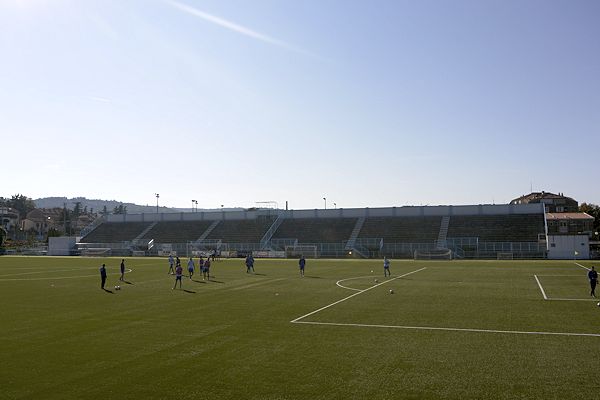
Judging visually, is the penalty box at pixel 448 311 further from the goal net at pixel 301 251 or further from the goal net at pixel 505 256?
the goal net at pixel 301 251

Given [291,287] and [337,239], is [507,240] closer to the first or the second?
[337,239]

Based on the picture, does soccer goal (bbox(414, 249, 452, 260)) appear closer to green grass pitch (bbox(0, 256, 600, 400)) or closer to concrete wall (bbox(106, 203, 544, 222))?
concrete wall (bbox(106, 203, 544, 222))

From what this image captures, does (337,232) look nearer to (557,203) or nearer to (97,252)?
(97,252)

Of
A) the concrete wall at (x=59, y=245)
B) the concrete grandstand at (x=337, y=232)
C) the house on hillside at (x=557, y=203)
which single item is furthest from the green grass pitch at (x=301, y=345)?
the house on hillside at (x=557, y=203)

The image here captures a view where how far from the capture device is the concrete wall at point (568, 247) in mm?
69625

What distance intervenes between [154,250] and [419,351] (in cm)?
8505

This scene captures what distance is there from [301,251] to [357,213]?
857 inches

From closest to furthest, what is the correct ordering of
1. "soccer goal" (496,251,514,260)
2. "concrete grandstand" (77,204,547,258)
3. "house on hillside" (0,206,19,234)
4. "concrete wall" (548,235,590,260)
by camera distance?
"concrete wall" (548,235,590,260)
"soccer goal" (496,251,514,260)
"concrete grandstand" (77,204,547,258)
"house on hillside" (0,206,19,234)

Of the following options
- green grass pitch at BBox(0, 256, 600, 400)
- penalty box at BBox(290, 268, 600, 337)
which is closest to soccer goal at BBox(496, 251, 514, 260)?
penalty box at BBox(290, 268, 600, 337)

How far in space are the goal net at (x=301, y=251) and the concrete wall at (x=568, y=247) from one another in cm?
3572

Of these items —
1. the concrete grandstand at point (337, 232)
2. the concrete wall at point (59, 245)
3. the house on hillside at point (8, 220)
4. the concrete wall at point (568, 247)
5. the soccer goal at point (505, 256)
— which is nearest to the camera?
the concrete wall at point (568, 247)

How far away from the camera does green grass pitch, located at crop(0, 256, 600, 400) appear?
11.8 metres

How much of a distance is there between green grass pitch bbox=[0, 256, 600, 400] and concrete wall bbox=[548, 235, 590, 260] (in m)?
45.2

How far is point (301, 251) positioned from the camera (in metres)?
85.0
